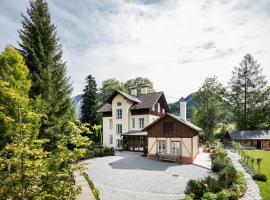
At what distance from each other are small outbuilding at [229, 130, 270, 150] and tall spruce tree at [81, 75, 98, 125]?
100 ft

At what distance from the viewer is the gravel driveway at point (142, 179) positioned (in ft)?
39.7

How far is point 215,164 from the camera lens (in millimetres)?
17609

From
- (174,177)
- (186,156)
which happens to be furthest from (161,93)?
(174,177)

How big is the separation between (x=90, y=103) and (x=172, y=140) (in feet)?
71.8

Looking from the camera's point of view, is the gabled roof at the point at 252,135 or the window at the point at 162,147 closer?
the window at the point at 162,147

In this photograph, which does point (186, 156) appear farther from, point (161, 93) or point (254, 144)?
point (254, 144)

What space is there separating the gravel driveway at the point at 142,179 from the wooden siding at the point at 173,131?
3444 mm

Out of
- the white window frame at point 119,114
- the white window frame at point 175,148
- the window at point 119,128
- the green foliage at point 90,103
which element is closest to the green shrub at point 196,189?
the white window frame at point 175,148

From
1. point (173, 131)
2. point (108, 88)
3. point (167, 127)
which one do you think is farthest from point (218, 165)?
point (108, 88)

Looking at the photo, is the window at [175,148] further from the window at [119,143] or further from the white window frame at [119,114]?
the white window frame at [119,114]

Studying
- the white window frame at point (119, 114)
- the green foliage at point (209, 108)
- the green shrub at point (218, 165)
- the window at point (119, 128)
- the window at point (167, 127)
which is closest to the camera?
the green shrub at point (218, 165)

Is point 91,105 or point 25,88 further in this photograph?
point 91,105

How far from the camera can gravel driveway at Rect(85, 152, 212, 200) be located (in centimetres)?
1211

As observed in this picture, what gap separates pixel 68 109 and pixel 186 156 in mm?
14426
